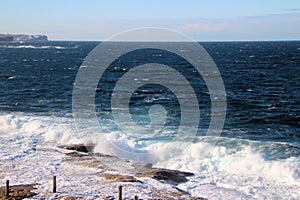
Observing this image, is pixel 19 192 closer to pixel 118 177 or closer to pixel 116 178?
pixel 116 178

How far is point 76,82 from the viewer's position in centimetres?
6825

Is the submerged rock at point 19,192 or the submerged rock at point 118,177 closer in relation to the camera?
the submerged rock at point 19,192

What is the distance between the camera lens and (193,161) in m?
28.2

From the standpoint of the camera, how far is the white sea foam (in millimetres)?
22672

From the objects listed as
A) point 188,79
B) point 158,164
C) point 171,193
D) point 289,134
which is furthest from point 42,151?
point 188,79

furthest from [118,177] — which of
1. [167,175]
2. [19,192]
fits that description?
[19,192]

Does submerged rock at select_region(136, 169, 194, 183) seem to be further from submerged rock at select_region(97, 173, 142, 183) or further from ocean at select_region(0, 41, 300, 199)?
submerged rock at select_region(97, 173, 142, 183)

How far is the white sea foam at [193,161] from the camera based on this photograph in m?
22.7

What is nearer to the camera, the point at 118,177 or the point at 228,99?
the point at 118,177

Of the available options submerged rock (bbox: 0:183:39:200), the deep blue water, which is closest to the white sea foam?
submerged rock (bbox: 0:183:39:200)

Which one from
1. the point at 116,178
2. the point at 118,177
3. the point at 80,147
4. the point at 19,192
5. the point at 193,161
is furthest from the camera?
the point at 80,147

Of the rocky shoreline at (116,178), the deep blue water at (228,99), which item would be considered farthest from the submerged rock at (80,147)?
the deep blue water at (228,99)

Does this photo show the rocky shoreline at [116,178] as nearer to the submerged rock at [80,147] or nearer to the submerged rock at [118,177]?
the submerged rock at [118,177]

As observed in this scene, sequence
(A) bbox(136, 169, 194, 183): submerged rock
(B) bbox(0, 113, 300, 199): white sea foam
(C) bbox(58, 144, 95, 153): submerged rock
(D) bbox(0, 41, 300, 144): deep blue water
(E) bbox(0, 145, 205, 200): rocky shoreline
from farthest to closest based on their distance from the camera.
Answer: (D) bbox(0, 41, 300, 144): deep blue water < (C) bbox(58, 144, 95, 153): submerged rock < (A) bbox(136, 169, 194, 183): submerged rock < (B) bbox(0, 113, 300, 199): white sea foam < (E) bbox(0, 145, 205, 200): rocky shoreline
